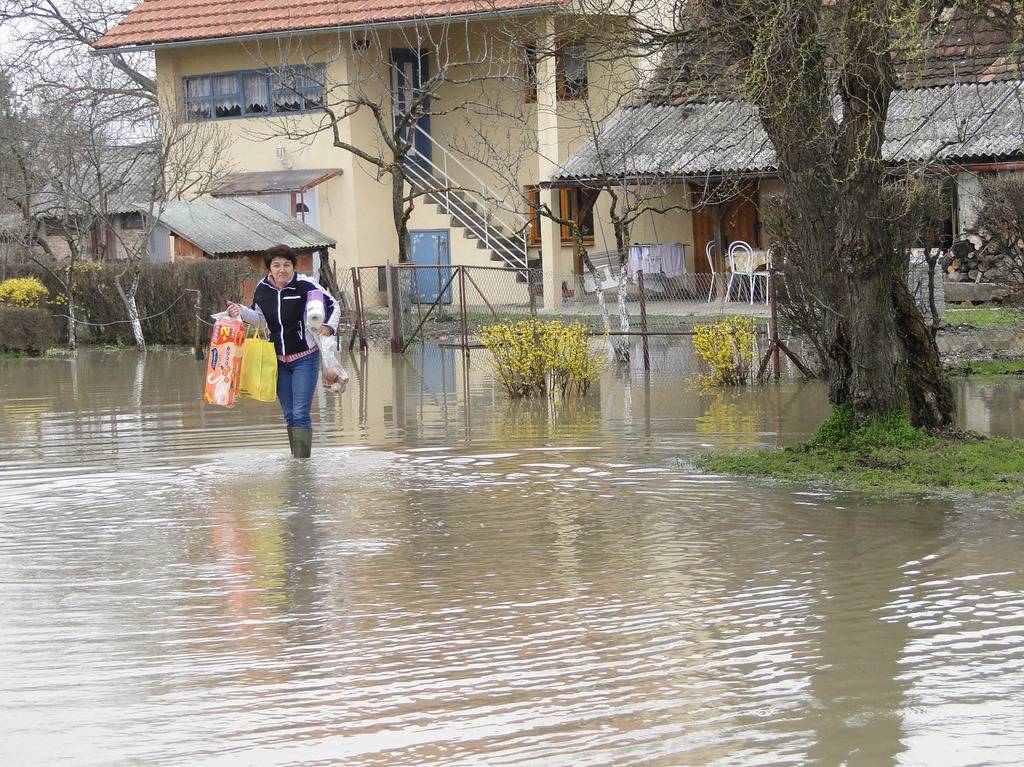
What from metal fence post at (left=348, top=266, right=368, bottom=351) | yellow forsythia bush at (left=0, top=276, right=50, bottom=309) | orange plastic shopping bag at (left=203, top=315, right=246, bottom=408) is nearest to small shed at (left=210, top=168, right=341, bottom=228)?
yellow forsythia bush at (left=0, top=276, right=50, bottom=309)

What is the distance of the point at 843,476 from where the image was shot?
10.5 meters

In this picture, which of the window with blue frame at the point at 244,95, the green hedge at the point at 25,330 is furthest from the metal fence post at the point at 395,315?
the window with blue frame at the point at 244,95

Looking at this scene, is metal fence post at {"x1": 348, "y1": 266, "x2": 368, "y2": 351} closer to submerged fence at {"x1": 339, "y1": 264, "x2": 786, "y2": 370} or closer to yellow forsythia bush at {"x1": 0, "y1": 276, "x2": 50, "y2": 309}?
submerged fence at {"x1": 339, "y1": 264, "x2": 786, "y2": 370}

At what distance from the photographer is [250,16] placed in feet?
117

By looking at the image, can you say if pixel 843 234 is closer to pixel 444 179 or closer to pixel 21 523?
pixel 21 523

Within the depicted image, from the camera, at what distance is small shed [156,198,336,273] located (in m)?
31.8

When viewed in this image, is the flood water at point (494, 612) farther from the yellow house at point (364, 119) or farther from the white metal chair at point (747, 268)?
the yellow house at point (364, 119)

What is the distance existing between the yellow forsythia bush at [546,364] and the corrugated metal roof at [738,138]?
9172 mm

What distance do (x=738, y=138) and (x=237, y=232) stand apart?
10.9m

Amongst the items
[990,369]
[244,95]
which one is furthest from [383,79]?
[990,369]

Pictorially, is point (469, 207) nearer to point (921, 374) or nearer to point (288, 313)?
point (288, 313)

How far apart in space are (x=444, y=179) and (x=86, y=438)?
76.7 feet

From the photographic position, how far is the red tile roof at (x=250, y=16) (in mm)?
33562

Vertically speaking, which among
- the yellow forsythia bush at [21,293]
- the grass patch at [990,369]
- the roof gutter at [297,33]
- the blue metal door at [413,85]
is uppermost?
the roof gutter at [297,33]
